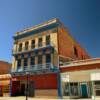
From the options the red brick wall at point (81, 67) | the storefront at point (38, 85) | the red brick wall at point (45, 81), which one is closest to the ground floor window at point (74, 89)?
the red brick wall at point (81, 67)

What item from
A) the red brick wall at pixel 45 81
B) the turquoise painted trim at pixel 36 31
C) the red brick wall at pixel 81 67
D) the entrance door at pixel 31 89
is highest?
the turquoise painted trim at pixel 36 31

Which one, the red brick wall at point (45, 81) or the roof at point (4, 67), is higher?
the roof at point (4, 67)

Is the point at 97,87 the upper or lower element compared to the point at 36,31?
lower

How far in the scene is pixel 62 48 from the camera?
1201 inches

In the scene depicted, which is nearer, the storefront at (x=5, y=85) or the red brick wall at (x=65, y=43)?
the red brick wall at (x=65, y=43)

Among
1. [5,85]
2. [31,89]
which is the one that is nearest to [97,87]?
[31,89]

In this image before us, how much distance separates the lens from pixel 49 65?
29.5m

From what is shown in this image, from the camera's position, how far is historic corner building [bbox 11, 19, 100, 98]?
2614 cm

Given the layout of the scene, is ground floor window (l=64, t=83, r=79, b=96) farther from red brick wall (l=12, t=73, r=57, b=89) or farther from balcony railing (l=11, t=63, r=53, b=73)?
balcony railing (l=11, t=63, r=53, b=73)

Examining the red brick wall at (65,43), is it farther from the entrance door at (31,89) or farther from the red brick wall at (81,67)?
the entrance door at (31,89)

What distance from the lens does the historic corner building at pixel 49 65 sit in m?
26.1

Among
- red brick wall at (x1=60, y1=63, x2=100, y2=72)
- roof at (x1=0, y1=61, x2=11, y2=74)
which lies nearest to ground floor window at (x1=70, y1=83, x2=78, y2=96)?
red brick wall at (x1=60, y1=63, x2=100, y2=72)

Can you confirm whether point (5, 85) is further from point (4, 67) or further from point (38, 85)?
point (4, 67)

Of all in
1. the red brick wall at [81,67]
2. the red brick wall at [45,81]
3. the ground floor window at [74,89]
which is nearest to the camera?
the red brick wall at [81,67]
